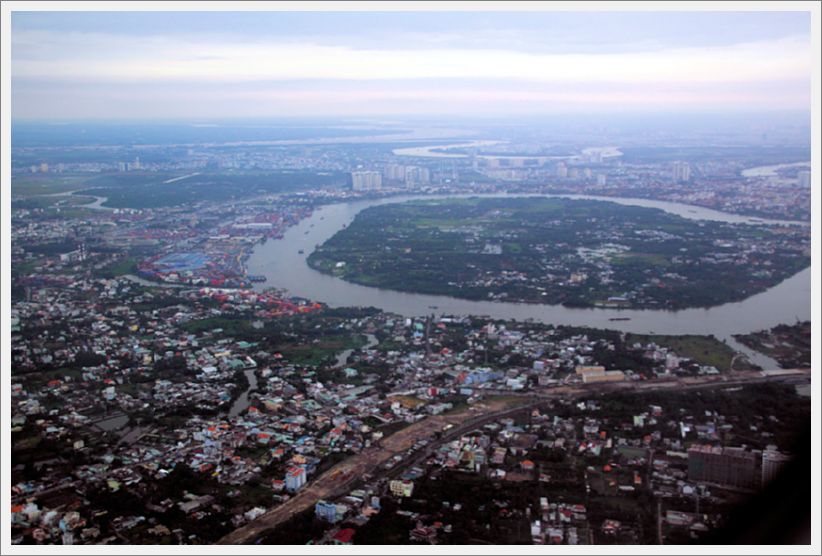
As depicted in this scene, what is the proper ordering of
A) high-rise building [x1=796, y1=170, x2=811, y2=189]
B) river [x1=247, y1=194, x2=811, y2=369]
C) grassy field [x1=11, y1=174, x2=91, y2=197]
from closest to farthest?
1. river [x1=247, y1=194, x2=811, y2=369]
2. grassy field [x1=11, y1=174, x2=91, y2=197]
3. high-rise building [x1=796, y1=170, x2=811, y2=189]

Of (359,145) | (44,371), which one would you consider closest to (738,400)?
(44,371)

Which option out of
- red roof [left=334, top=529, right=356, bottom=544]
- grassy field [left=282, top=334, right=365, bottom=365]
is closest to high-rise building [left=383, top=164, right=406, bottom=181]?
grassy field [left=282, top=334, right=365, bottom=365]

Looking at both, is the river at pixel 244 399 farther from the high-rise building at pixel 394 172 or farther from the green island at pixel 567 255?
the high-rise building at pixel 394 172

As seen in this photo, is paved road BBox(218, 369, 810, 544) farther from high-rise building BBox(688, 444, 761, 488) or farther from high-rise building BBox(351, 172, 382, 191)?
high-rise building BBox(351, 172, 382, 191)

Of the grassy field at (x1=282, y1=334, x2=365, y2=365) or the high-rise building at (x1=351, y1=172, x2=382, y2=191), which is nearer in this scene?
the grassy field at (x1=282, y1=334, x2=365, y2=365)

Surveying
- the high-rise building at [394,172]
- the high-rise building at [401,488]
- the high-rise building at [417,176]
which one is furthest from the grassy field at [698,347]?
the high-rise building at [394,172]

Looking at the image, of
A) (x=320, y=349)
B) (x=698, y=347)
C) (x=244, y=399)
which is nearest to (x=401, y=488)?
(x=244, y=399)

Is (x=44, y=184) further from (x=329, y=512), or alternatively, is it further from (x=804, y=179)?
(x=804, y=179)
